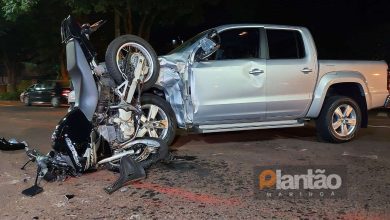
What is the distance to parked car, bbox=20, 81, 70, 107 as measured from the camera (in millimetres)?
20219

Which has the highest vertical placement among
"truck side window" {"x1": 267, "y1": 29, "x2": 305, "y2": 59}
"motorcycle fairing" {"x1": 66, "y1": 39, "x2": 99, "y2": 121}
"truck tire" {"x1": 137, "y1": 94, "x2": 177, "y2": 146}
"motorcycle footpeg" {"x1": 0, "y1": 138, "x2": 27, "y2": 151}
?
"truck side window" {"x1": 267, "y1": 29, "x2": 305, "y2": 59}

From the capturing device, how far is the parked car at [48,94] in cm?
2022

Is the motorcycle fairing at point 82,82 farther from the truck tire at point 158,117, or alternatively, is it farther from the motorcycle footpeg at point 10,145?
the motorcycle footpeg at point 10,145

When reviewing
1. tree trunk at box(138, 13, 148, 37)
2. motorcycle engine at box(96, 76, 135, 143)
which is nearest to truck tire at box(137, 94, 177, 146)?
motorcycle engine at box(96, 76, 135, 143)

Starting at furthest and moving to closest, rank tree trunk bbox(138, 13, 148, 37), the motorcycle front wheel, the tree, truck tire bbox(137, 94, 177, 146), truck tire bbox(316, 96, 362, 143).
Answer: the tree
tree trunk bbox(138, 13, 148, 37)
truck tire bbox(316, 96, 362, 143)
truck tire bbox(137, 94, 177, 146)
the motorcycle front wheel

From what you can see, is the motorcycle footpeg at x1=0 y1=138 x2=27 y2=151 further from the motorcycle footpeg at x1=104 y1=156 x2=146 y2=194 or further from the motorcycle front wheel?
the motorcycle footpeg at x1=104 y1=156 x2=146 y2=194

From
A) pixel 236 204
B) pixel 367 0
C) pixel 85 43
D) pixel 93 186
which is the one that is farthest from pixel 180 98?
pixel 367 0

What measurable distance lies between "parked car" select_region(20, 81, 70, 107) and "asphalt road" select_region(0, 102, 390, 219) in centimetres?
1292

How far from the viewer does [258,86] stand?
6797 millimetres

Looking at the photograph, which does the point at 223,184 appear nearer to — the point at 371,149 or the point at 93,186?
the point at 93,186

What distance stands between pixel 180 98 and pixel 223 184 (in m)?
1.83

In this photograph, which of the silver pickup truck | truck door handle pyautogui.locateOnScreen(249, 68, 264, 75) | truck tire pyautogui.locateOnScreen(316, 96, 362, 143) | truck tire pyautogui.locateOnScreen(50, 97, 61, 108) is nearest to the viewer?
the silver pickup truck

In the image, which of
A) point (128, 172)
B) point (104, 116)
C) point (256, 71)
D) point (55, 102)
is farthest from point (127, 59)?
point (55, 102)

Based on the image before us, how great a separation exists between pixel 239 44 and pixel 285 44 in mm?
852
